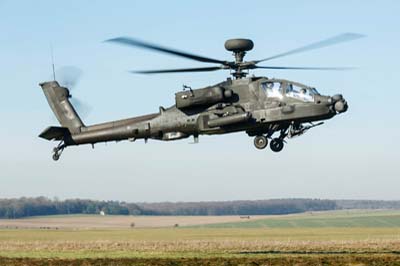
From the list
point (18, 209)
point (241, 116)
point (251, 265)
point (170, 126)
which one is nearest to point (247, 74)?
point (241, 116)

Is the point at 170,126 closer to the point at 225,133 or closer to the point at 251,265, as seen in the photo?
the point at 225,133

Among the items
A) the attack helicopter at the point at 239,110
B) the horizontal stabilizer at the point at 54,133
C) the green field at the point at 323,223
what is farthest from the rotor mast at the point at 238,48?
the green field at the point at 323,223

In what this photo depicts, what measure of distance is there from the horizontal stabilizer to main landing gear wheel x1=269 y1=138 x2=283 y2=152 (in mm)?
9768

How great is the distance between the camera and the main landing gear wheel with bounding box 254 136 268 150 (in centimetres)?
2970

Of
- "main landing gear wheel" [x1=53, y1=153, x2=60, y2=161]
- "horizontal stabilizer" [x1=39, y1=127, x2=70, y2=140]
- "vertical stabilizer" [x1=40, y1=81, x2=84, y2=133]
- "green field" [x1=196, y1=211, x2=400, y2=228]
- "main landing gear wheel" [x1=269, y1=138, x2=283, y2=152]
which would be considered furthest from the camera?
"green field" [x1=196, y1=211, x2=400, y2=228]

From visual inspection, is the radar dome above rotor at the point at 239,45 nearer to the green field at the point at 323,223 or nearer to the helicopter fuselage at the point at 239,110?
the helicopter fuselage at the point at 239,110

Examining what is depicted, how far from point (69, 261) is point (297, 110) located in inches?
416

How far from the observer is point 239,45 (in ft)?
91.3

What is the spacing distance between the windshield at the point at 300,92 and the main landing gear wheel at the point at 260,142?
203 centimetres

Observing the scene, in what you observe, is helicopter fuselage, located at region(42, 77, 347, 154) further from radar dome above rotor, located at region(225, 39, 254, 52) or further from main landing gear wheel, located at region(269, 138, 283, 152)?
radar dome above rotor, located at region(225, 39, 254, 52)

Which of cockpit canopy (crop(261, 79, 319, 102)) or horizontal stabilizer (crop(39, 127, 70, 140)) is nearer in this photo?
cockpit canopy (crop(261, 79, 319, 102))

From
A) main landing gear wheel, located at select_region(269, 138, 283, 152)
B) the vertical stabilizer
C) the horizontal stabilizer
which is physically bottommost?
main landing gear wheel, located at select_region(269, 138, 283, 152)

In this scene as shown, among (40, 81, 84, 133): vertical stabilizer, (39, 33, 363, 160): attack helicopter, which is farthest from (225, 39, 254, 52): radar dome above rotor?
(40, 81, 84, 133): vertical stabilizer

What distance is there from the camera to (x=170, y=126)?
1224 inches
